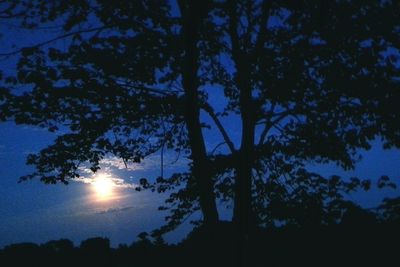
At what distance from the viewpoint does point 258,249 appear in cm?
1154

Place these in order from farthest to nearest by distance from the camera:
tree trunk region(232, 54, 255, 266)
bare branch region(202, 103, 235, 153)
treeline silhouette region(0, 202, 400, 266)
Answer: bare branch region(202, 103, 235, 153) → tree trunk region(232, 54, 255, 266) → treeline silhouette region(0, 202, 400, 266)

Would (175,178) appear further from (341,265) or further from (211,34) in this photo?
(341,265)

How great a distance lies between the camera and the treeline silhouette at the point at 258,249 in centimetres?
988

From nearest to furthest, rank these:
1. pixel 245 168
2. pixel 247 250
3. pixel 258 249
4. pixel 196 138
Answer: pixel 196 138
pixel 247 250
pixel 258 249
pixel 245 168

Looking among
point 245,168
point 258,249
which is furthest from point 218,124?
point 258,249

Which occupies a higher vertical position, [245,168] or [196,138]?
[196,138]

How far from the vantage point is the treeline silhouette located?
9883 millimetres

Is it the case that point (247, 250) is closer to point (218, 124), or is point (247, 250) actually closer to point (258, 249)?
point (258, 249)

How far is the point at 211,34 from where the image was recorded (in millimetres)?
12391

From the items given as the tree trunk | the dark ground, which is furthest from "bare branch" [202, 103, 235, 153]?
the dark ground

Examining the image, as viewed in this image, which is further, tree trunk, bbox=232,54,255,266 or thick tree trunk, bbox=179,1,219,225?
tree trunk, bbox=232,54,255,266

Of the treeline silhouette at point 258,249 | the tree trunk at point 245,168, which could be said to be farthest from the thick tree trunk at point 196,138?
the tree trunk at point 245,168

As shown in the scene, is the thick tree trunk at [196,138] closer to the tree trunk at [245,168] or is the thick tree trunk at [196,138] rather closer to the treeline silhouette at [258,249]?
the treeline silhouette at [258,249]

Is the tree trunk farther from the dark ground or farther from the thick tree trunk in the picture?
the thick tree trunk
